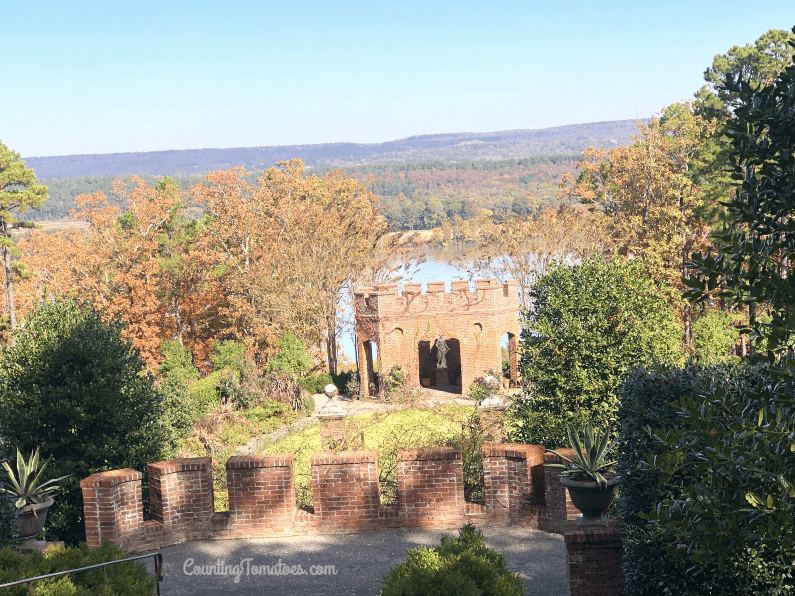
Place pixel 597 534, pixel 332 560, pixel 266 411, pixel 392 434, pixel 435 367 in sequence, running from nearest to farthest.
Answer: pixel 597 534 < pixel 332 560 < pixel 392 434 < pixel 266 411 < pixel 435 367

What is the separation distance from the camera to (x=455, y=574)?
6.36 metres

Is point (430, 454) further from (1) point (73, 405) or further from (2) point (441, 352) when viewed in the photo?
(2) point (441, 352)

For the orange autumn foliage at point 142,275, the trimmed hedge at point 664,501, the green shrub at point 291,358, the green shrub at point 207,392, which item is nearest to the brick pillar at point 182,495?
the trimmed hedge at point 664,501

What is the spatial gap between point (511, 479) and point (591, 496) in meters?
2.03

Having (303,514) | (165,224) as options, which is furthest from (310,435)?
(165,224)

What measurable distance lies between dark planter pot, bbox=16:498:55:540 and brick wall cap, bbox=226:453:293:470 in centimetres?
240

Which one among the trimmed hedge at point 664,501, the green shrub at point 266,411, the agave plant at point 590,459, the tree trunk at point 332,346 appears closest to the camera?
the trimmed hedge at point 664,501

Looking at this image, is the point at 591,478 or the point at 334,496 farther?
the point at 334,496

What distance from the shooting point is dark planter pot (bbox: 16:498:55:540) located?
971cm

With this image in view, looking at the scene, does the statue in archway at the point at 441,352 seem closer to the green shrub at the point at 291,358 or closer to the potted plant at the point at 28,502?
the green shrub at the point at 291,358

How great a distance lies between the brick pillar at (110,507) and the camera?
34.2ft

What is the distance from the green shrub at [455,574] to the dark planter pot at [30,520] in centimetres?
532

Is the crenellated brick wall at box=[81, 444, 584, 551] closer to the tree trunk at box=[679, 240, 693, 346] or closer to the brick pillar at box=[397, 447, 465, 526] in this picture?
the brick pillar at box=[397, 447, 465, 526]

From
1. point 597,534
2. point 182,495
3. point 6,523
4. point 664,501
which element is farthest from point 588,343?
point 6,523
